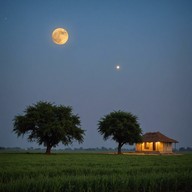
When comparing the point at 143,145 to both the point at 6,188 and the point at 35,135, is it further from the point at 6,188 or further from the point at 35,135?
the point at 6,188

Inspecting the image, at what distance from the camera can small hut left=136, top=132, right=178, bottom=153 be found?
261 feet

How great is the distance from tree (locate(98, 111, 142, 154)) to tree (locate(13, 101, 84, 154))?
33.0 feet

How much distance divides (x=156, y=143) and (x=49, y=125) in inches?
1386

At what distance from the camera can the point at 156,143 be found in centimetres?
8069

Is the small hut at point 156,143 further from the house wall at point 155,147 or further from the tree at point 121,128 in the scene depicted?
the tree at point 121,128

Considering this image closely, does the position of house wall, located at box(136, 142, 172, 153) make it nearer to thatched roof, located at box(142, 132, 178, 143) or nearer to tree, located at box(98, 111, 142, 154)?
thatched roof, located at box(142, 132, 178, 143)

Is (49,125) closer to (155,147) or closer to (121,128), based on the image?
(121,128)

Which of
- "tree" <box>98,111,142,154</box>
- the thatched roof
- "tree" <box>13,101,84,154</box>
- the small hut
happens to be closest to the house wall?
the small hut

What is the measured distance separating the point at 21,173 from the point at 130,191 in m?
7.08

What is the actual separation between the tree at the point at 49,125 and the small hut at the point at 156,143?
84.0 ft

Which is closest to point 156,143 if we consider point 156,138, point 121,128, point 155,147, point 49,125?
point 155,147

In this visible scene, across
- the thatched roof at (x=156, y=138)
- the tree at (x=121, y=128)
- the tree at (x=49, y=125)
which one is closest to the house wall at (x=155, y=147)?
the thatched roof at (x=156, y=138)

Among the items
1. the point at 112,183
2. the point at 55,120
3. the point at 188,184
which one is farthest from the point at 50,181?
the point at 55,120

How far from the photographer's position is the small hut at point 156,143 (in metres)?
79.6
